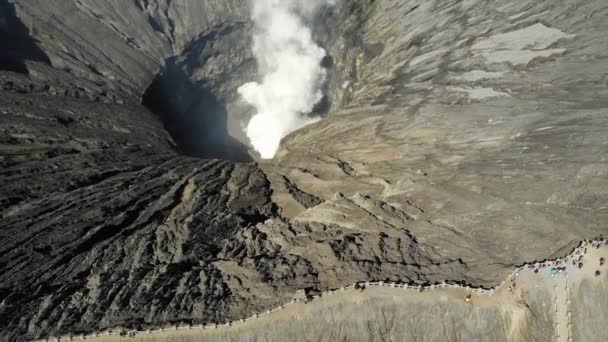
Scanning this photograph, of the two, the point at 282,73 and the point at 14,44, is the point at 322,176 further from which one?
the point at 14,44

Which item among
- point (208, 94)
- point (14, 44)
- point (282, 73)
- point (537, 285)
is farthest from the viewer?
point (282, 73)

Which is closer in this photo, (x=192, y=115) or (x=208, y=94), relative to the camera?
(x=192, y=115)

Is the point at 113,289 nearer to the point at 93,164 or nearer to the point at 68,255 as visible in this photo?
the point at 68,255

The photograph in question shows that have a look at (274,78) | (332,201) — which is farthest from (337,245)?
(274,78)

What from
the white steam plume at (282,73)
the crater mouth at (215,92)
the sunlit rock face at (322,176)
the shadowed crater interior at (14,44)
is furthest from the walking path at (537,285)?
the shadowed crater interior at (14,44)

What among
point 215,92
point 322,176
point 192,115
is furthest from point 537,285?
point 215,92

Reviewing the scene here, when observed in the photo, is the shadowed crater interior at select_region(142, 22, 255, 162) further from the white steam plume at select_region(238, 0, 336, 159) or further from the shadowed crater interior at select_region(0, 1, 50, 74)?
the shadowed crater interior at select_region(0, 1, 50, 74)

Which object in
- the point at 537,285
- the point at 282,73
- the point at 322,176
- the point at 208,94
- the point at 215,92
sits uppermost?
the point at 282,73
